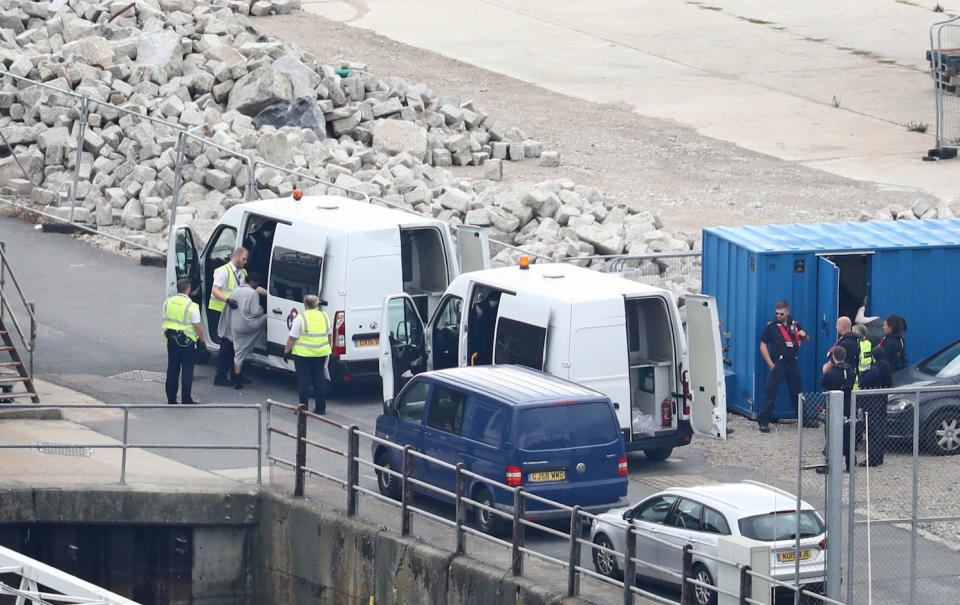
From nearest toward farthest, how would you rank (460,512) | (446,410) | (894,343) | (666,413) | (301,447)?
(460,512)
(446,410)
(301,447)
(666,413)
(894,343)

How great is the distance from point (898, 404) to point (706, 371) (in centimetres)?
209

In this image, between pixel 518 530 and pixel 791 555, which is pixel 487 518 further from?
pixel 791 555

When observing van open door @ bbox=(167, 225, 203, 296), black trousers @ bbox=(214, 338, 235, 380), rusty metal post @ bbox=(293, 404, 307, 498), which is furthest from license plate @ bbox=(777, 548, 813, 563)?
van open door @ bbox=(167, 225, 203, 296)

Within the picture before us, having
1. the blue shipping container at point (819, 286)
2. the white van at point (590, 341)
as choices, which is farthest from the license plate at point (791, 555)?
the blue shipping container at point (819, 286)

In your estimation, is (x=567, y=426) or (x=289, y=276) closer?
(x=567, y=426)

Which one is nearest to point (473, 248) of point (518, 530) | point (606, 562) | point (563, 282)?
point (563, 282)

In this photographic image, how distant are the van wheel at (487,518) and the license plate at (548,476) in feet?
1.40

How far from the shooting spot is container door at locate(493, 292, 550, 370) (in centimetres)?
1797

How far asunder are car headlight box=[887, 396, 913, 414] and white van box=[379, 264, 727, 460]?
5.93 ft

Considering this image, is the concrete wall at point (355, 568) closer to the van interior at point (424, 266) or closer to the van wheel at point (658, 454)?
the van wheel at point (658, 454)

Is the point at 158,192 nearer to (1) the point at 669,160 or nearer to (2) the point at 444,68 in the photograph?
(1) the point at 669,160

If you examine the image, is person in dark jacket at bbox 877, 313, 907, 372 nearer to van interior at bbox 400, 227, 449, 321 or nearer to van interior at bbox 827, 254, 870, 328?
van interior at bbox 827, 254, 870, 328

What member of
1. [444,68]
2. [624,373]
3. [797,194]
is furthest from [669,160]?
[624,373]

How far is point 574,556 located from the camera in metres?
14.2
